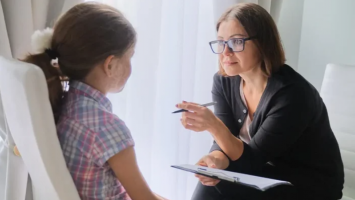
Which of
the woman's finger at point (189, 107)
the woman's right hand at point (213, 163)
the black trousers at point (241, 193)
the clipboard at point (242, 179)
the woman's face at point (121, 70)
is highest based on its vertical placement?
the woman's face at point (121, 70)

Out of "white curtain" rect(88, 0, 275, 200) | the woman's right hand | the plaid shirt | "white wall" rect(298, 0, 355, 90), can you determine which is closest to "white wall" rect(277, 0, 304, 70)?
"white wall" rect(298, 0, 355, 90)

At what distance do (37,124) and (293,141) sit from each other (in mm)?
810

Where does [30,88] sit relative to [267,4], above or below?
below

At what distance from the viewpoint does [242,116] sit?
1.41 metres

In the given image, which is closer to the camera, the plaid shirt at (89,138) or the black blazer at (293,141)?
the plaid shirt at (89,138)

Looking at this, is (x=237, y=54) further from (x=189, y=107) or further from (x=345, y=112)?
(x=345, y=112)

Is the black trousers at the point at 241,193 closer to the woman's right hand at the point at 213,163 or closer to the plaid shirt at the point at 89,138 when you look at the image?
the woman's right hand at the point at 213,163

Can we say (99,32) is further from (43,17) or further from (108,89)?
(43,17)

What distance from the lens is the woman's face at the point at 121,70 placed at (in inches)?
38.9

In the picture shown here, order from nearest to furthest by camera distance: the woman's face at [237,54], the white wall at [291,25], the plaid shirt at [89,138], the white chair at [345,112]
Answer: the plaid shirt at [89,138]
the woman's face at [237,54]
the white chair at [345,112]
the white wall at [291,25]

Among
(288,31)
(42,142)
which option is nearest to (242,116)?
(42,142)

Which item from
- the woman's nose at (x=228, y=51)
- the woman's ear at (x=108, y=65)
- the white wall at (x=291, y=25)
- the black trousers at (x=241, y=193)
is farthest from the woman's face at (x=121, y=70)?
the white wall at (x=291, y=25)

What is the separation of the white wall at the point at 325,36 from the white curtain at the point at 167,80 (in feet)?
1.46

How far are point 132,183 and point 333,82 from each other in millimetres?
996
